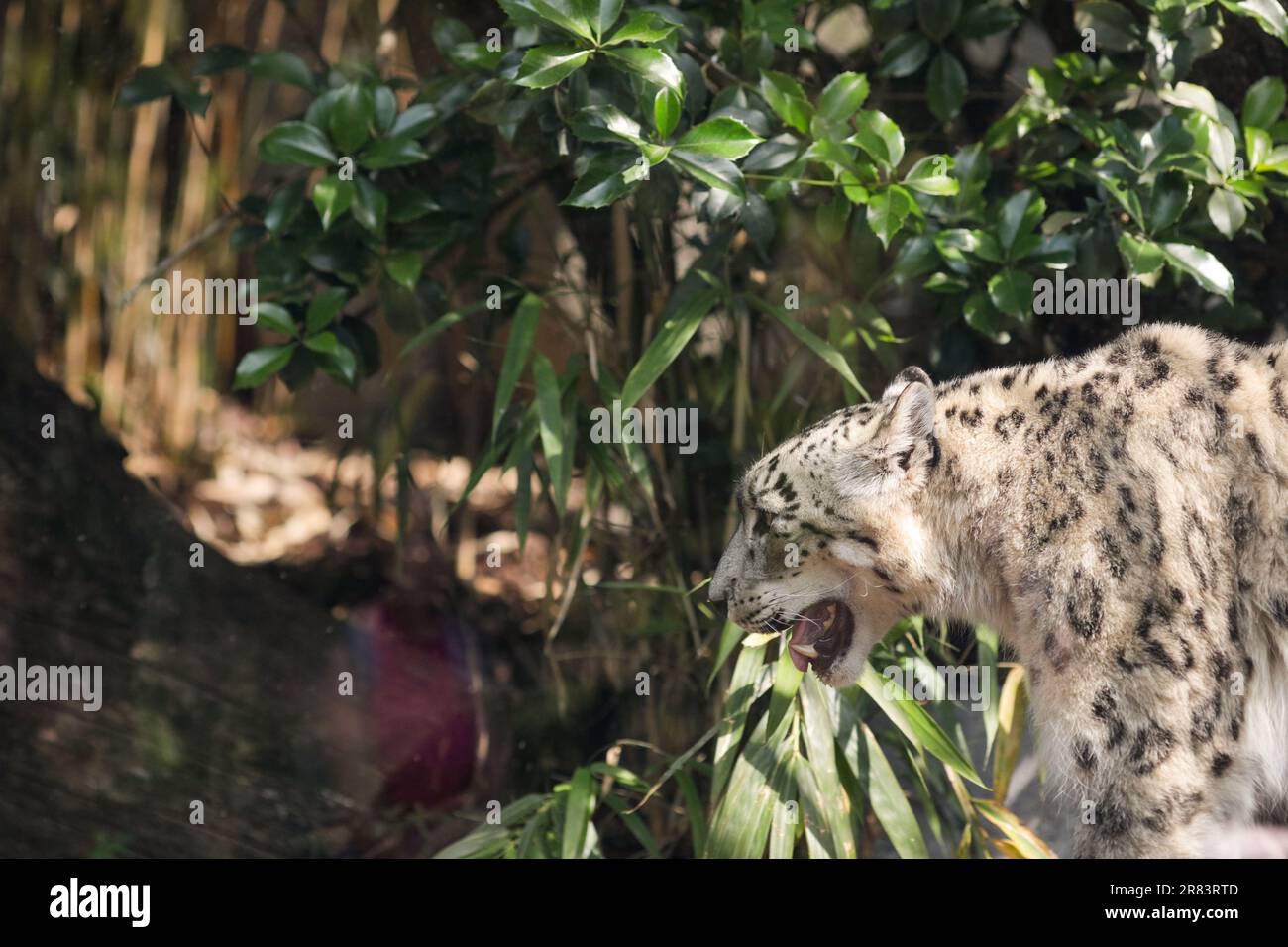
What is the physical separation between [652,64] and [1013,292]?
4.32 ft

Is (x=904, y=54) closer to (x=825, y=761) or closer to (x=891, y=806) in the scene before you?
(x=825, y=761)

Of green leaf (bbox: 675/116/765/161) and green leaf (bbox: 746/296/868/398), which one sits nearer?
green leaf (bbox: 675/116/765/161)

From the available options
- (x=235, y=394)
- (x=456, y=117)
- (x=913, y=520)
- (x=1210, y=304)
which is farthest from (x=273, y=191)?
(x=235, y=394)

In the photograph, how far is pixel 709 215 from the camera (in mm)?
3941

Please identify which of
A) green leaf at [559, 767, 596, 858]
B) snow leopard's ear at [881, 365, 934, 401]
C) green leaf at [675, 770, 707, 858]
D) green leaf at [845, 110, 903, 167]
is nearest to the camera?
snow leopard's ear at [881, 365, 934, 401]

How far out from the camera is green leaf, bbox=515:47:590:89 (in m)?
3.47

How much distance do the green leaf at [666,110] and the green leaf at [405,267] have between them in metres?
1.07

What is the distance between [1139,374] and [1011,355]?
5.18 ft

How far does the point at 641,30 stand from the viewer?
11.6ft

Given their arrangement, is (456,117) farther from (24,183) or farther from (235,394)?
(235,394)

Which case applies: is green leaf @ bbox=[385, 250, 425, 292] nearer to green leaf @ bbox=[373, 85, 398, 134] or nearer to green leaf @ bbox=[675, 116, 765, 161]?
green leaf @ bbox=[373, 85, 398, 134]

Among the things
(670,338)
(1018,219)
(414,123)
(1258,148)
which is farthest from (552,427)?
(1258,148)

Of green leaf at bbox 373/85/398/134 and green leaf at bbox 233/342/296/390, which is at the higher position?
green leaf at bbox 373/85/398/134

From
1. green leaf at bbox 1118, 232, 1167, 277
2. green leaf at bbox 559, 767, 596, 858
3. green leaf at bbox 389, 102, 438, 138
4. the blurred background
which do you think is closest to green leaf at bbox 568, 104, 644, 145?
the blurred background
